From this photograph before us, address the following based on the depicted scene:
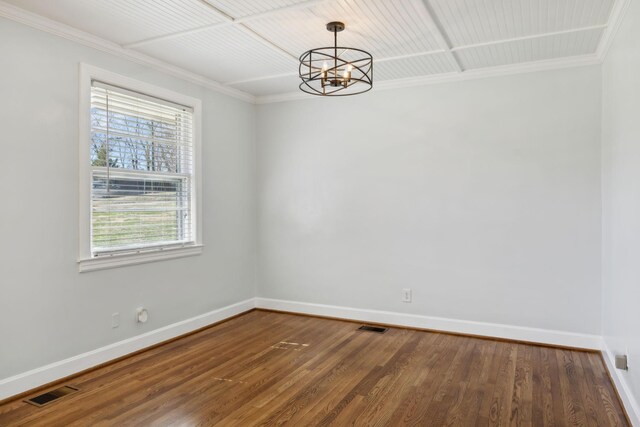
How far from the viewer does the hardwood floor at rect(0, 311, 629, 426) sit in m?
2.63

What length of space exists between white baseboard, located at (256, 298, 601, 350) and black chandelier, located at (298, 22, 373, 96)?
2341 mm

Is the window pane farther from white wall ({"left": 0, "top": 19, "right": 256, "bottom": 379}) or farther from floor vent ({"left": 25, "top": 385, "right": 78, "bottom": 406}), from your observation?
floor vent ({"left": 25, "top": 385, "right": 78, "bottom": 406})


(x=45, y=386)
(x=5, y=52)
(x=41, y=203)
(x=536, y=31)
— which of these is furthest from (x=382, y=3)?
(x=45, y=386)

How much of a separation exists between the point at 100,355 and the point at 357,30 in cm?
321

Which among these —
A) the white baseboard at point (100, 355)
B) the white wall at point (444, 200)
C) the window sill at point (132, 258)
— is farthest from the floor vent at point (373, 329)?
the window sill at point (132, 258)

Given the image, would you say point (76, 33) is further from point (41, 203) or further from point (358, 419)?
point (358, 419)

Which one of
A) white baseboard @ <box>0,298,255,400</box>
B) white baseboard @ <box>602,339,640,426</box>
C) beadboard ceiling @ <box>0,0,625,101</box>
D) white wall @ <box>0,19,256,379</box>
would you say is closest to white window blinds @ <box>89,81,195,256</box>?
white wall @ <box>0,19,256,379</box>

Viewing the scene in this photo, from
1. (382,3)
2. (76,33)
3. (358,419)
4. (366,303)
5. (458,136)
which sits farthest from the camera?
(366,303)

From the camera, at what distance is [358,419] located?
260 cm

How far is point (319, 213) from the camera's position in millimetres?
4965

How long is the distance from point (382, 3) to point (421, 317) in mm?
3007

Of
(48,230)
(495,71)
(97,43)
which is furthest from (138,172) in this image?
(495,71)

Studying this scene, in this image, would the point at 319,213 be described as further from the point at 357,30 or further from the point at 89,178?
the point at 89,178

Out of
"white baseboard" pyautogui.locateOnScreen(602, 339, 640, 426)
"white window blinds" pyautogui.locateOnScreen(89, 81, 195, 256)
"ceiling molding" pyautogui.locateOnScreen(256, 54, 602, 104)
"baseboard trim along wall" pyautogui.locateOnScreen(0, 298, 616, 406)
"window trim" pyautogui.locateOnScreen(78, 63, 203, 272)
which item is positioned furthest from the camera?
"ceiling molding" pyautogui.locateOnScreen(256, 54, 602, 104)
